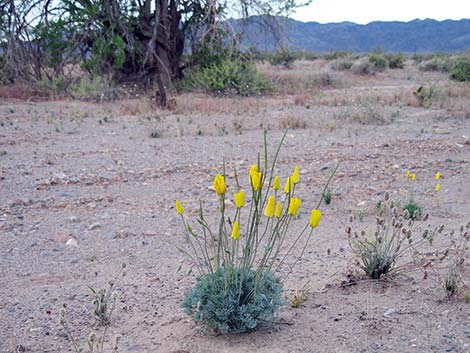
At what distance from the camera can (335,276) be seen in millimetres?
3303

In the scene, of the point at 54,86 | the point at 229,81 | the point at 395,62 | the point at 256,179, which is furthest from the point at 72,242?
the point at 395,62

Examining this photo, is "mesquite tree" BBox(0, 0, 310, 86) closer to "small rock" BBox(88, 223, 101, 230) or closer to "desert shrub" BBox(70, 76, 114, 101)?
"desert shrub" BBox(70, 76, 114, 101)

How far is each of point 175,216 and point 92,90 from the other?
30.7 ft

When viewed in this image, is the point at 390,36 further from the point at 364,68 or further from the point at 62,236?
the point at 62,236

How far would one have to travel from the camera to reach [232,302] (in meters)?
2.52

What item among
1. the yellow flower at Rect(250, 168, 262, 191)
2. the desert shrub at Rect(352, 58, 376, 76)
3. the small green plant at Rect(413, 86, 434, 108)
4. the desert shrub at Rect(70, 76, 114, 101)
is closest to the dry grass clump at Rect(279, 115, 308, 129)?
the small green plant at Rect(413, 86, 434, 108)

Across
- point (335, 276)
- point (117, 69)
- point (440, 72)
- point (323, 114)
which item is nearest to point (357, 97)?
point (323, 114)

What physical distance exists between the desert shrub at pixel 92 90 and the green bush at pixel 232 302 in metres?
11.0

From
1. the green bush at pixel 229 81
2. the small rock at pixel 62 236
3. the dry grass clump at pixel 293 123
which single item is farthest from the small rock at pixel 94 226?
the green bush at pixel 229 81

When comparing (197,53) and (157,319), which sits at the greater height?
(197,53)

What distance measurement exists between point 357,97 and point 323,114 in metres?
3.03

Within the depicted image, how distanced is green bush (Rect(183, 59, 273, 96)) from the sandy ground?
444 cm

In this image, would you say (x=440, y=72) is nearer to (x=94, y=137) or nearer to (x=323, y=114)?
(x=323, y=114)

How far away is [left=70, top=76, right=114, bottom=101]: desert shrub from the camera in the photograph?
13273mm
